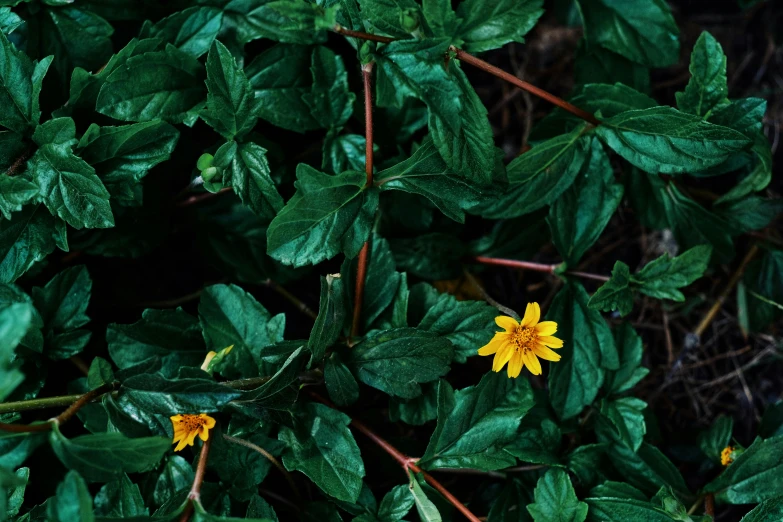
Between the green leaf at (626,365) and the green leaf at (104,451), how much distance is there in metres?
1.15

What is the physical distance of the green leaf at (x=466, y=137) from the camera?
138cm

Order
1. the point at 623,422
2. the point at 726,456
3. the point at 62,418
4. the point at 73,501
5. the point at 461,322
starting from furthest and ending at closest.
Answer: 1. the point at 726,456
2. the point at 623,422
3. the point at 461,322
4. the point at 62,418
5. the point at 73,501

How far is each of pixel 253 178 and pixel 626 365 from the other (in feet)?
3.45

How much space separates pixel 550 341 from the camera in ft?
5.27

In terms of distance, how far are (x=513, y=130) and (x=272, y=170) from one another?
35.6 inches

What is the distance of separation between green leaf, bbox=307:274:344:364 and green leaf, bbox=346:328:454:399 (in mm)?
117

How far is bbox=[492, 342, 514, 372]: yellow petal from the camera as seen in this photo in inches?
62.0

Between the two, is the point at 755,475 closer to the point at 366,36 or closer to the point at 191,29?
the point at 366,36

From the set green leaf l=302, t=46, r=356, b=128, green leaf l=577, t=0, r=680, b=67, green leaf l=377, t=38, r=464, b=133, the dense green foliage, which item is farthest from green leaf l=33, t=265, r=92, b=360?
green leaf l=577, t=0, r=680, b=67

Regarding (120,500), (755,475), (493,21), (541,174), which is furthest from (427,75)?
(755,475)

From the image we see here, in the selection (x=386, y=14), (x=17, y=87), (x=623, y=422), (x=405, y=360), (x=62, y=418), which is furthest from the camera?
(x=623, y=422)

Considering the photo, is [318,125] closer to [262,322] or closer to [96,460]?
[262,322]

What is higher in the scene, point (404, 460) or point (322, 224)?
point (322, 224)

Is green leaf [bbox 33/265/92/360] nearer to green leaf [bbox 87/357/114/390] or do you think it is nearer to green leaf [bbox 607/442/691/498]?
green leaf [bbox 87/357/114/390]
